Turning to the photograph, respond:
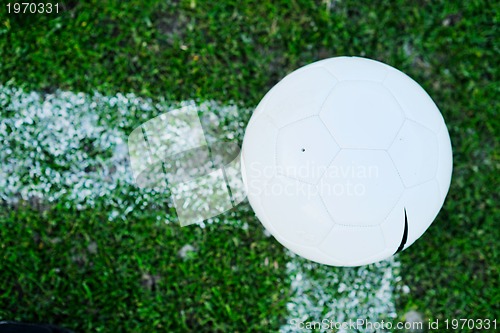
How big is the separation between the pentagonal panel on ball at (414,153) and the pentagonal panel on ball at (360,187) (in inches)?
1.7

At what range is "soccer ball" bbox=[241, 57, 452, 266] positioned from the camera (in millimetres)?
2135

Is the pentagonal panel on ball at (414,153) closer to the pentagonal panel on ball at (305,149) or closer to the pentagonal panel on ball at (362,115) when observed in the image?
the pentagonal panel on ball at (362,115)

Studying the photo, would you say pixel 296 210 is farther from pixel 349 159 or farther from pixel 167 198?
pixel 167 198

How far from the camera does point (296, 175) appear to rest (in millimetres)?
2215

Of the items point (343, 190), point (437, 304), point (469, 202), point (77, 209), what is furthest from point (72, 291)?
point (469, 202)

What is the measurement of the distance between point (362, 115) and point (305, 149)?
0.28 m

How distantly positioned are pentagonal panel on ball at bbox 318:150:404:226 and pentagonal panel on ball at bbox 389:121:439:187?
0.04 metres

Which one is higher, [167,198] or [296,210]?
[296,210]

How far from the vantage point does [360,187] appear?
2127mm

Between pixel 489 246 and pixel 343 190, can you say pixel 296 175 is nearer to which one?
pixel 343 190

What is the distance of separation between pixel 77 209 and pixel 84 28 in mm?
1151

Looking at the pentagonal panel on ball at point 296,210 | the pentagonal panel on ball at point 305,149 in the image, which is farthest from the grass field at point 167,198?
the pentagonal panel on ball at point 305,149

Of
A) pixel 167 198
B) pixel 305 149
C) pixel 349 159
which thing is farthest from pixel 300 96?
pixel 167 198

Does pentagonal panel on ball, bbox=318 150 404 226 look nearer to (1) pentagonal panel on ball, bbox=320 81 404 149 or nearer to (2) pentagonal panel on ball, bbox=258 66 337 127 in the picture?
(1) pentagonal panel on ball, bbox=320 81 404 149
